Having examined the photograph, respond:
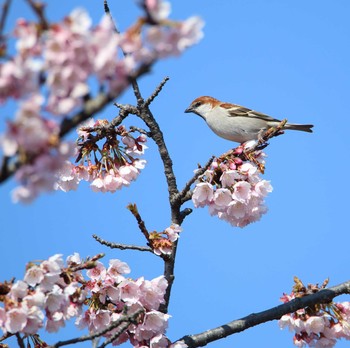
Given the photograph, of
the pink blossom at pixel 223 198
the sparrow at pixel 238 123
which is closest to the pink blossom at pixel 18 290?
the pink blossom at pixel 223 198

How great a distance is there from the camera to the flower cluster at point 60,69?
2471mm

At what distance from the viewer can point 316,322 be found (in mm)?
5977

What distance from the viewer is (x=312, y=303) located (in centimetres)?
594

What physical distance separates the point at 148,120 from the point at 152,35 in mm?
4077

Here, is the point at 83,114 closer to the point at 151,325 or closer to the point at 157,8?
the point at 157,8

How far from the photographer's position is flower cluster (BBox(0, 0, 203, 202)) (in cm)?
247

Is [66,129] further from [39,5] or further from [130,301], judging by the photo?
[130,301]

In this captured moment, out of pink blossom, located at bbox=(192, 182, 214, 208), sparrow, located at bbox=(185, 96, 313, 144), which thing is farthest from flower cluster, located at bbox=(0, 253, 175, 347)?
sparrow, located at bbox=(185, 96, 313, 144)

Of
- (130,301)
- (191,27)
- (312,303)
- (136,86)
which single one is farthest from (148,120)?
(191,27)

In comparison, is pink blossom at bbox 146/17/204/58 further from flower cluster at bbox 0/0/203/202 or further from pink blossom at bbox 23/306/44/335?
pink blossom at bbox 23/306/44/335

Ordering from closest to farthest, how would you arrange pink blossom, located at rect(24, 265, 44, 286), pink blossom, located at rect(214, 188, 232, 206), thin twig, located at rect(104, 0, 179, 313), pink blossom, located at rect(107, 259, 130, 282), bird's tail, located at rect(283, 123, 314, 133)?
pink blossom, located at rect(24, 265, 44, 286), pink blossom, located at rect(107, 259, 130, 282), pink blossom, located at rect(214, 188, 232, 206), thin twig, located at rect(104, 0, 179, 313), bird's tail, located at rect(283, 123, 314, 133)

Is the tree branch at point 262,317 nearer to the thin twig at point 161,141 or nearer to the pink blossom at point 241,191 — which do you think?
the thin twig at point 161,141

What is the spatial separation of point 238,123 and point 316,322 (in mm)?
4825

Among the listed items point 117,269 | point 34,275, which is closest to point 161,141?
point 117,269
